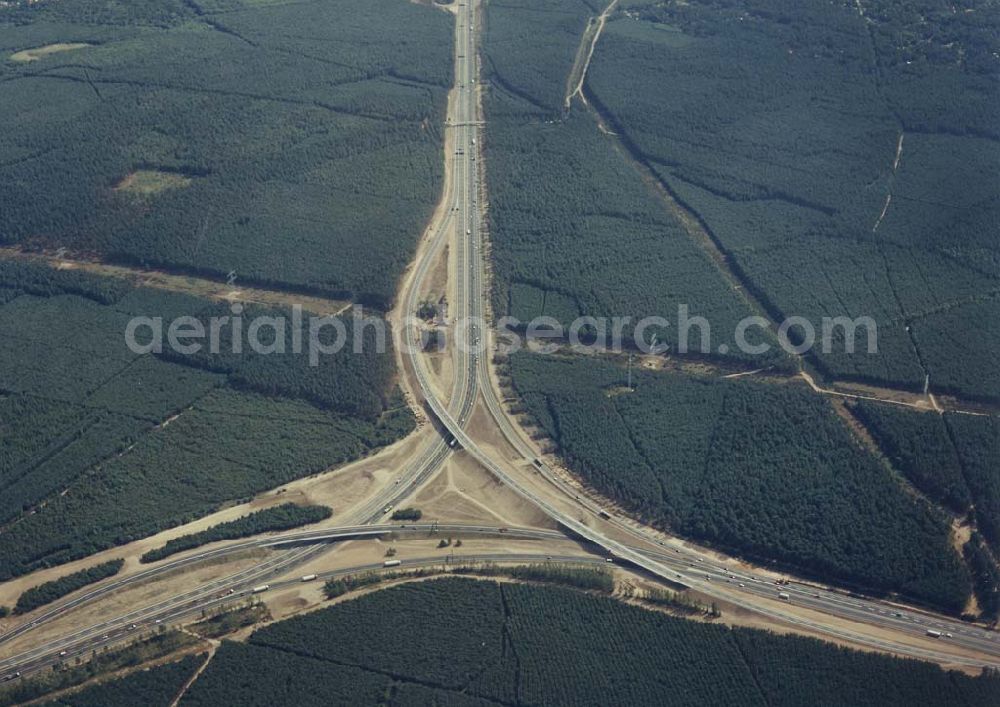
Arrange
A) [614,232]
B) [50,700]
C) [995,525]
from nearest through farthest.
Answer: [50,700] < [995,525] < [614,232]

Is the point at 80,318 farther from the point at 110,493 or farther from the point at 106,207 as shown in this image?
the point at 110,493

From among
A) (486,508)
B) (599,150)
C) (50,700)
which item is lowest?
(50,700)

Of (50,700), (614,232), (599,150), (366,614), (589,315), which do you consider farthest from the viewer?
(599,150)

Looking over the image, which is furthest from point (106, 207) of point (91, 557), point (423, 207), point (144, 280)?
point (91, 557)

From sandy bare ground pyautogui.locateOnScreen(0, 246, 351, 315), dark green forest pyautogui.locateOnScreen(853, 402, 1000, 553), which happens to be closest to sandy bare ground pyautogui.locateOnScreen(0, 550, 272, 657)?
sandy bare ground pyautogui.locateOnScreen(0, 246, 351, 315)

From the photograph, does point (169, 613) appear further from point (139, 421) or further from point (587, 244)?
point (587, 244)

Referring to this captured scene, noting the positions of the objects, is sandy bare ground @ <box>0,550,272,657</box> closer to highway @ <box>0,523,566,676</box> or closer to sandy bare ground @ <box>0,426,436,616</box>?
highway @ <box>0,523,566,676</box>

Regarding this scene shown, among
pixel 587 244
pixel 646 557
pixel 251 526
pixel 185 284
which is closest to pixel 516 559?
pixel 646 557
